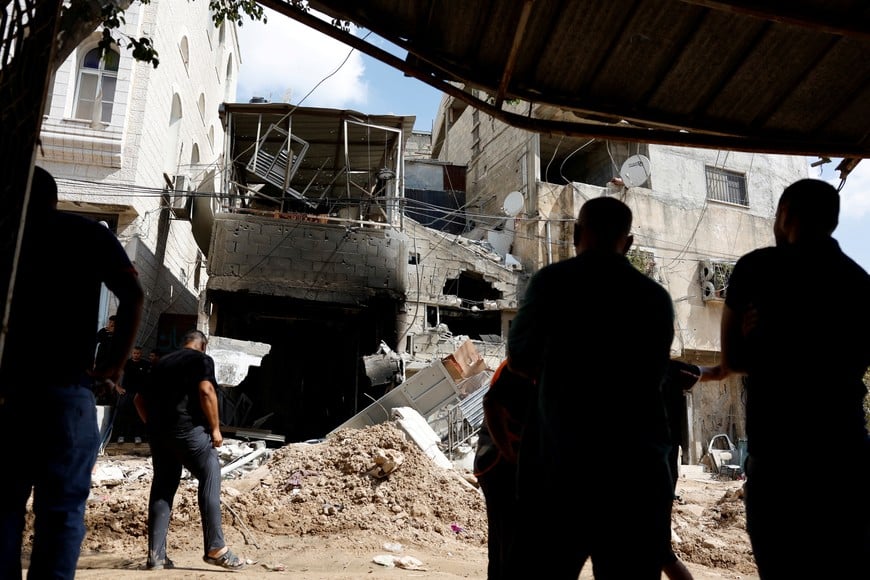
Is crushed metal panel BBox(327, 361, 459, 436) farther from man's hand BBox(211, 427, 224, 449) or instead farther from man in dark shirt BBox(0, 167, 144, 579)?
man in dark shirt BBox(0, 167, 144, 579)

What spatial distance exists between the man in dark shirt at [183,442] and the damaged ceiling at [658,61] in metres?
2.95

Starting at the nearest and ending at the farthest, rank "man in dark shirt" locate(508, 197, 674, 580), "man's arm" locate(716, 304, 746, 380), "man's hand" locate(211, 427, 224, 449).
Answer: "man in dark shirt" locate(508, 197, 674, 580) → "man's arm" locate(716, 304, 746, 380) → "man's hand" locate(211, 427, 224, 449)

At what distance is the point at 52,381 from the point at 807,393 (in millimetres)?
2377

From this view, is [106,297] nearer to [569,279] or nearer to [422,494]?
[422,494]

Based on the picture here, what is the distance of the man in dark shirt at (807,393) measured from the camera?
6.21 ft

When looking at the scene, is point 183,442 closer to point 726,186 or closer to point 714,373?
point 714,373

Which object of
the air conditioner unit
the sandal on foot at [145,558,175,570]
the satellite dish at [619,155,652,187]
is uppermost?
the satellite dish at [619,155,652,187]

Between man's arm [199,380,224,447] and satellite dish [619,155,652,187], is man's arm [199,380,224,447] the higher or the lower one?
the lower one

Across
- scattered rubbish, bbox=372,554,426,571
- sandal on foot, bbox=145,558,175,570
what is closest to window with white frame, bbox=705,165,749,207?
scattered rubbish, bbox=372,554,426,571

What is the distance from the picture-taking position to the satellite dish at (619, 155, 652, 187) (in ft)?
69.5

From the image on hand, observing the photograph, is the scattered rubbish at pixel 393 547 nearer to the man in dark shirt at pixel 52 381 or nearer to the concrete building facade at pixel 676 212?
the man in dark shirt at pixel 52 381

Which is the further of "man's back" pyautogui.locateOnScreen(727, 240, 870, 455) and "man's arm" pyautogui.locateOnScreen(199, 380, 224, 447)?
"man's arm" pyautogui.locateOnScreen(199, 380, 224, 447)

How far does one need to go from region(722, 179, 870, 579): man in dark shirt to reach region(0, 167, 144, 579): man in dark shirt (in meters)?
2.17

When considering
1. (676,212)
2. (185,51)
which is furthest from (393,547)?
(676,212)
